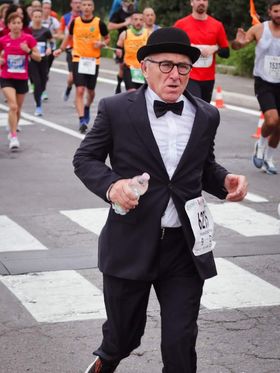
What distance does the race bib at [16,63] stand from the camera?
48.8 feet

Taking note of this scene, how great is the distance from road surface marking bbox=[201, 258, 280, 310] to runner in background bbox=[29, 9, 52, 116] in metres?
10.7

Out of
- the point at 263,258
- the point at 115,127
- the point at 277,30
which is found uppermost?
the point at 115,127

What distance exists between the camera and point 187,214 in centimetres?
497

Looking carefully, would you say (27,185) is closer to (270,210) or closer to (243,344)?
(270,210)

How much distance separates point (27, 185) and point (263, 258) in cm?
394

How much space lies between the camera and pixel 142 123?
502cm

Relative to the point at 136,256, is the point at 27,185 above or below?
below

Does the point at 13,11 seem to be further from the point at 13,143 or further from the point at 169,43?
the point at 169,43

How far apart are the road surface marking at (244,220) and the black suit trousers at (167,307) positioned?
4.48 metres

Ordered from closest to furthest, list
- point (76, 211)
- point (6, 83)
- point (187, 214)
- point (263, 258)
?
point (187, 214)
point (263, 258)
point (76, 211)
point (6, 83)

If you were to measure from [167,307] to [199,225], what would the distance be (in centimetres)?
40

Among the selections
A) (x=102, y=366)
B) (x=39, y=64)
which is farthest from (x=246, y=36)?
(x=102, y=366)

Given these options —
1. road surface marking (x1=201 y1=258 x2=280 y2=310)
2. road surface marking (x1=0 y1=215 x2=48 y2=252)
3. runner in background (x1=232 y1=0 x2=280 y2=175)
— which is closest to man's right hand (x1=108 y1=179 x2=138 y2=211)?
road surface marking (x1=201 y1=258 x2=280 y2=310)

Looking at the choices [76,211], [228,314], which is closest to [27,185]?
[76,211]
